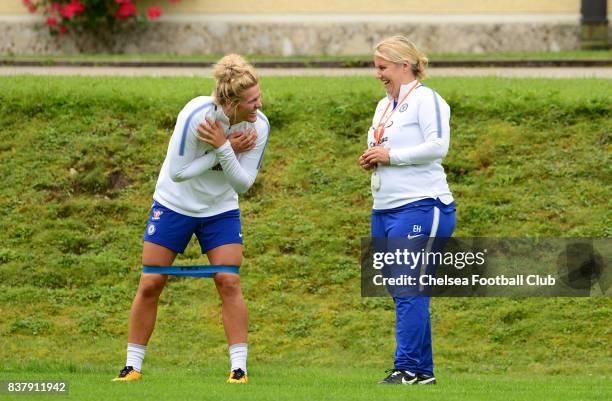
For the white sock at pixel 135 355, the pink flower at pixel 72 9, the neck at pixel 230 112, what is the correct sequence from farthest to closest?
the pink flower at pixel 72 9 < the white sock at pixel 135 355 < the neck at pixel 230 112

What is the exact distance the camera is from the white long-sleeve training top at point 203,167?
8.41m

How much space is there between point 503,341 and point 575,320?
63cm

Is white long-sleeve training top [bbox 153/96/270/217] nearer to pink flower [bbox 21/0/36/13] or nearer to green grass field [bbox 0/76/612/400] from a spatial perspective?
green grass field [bbox 0/76/612/400]

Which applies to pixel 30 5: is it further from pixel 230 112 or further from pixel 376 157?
pixel 376 157

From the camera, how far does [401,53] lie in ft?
28.7

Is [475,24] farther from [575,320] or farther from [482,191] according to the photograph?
[575,320]

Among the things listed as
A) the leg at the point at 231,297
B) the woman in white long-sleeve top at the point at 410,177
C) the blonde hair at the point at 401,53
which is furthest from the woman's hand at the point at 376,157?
the leg at the point at 231,297

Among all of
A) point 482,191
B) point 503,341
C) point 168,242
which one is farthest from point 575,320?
point 168,242

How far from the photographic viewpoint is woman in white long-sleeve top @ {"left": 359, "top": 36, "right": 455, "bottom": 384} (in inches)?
339

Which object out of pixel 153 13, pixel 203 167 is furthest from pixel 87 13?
pixel 203 167

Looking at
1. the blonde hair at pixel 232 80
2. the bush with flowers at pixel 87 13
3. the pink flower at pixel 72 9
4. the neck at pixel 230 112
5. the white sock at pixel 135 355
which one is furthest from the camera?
the bush with flowers at pixel 87 13

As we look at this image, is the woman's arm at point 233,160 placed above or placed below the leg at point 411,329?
above

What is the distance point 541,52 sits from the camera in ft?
80.1

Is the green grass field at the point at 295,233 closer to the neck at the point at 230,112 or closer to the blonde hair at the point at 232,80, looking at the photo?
the neck at the point at 230,112
